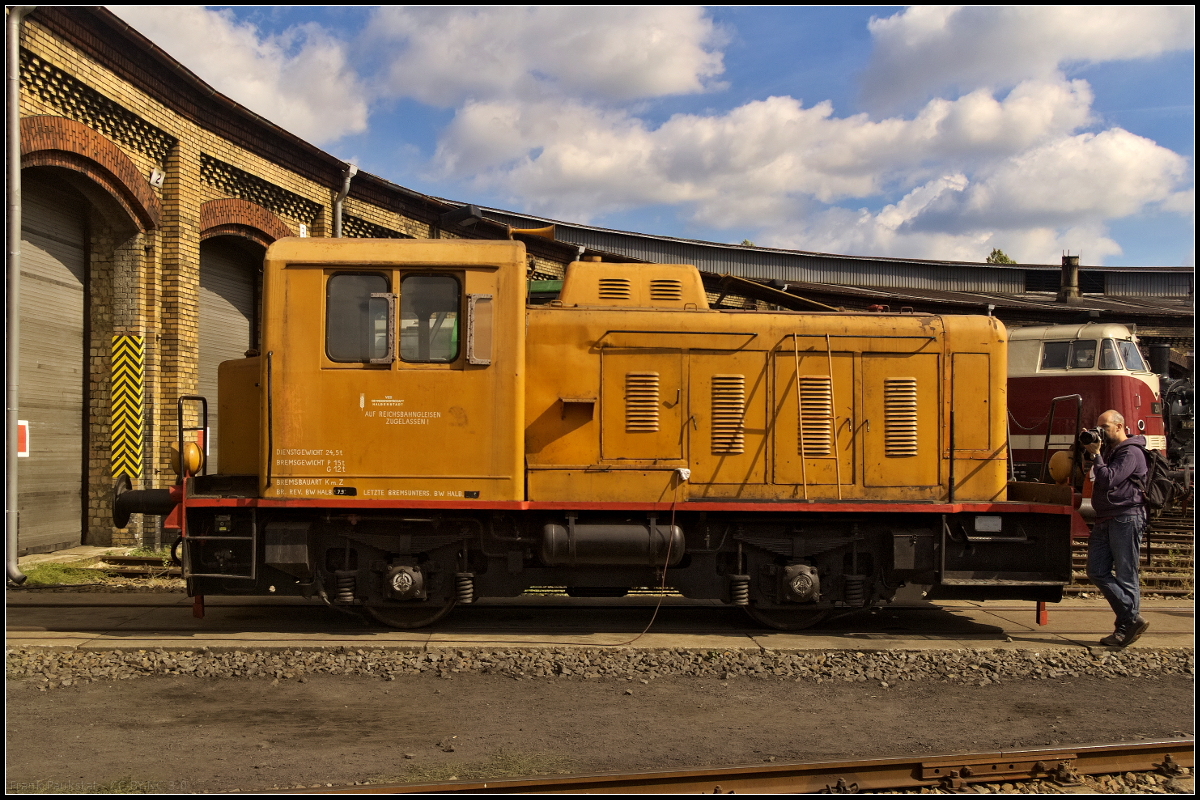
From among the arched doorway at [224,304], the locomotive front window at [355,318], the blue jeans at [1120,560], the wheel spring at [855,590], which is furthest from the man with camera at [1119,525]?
the arched doorway at [224,304]

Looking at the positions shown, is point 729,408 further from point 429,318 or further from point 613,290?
point 429,318

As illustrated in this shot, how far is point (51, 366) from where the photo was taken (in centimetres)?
1166

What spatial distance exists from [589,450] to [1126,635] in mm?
4760

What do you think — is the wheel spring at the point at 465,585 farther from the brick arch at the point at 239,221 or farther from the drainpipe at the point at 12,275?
the brick arch at the point at 239,221

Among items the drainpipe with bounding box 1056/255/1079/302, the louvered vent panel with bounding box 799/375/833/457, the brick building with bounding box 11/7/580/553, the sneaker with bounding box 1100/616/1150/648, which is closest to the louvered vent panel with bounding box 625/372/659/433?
the louvered vent panel with bounding box 799/375/833/457

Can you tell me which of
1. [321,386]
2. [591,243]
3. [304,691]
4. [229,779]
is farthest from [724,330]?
[591,243]

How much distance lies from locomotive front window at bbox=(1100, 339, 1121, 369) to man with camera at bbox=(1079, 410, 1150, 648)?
9544 millimetres

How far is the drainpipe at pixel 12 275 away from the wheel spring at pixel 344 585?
4.72 meters

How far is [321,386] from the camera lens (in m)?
7.03

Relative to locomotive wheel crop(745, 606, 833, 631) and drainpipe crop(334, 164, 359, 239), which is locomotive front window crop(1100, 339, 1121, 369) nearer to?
locomotive wheel crop(745, 606, 833, 631)

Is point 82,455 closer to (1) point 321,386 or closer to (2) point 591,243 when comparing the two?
(1) point 321,386

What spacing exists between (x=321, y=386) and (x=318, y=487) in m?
0.83

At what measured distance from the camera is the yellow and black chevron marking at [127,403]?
11.9m

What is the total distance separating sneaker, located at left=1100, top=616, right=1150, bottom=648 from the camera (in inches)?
279
